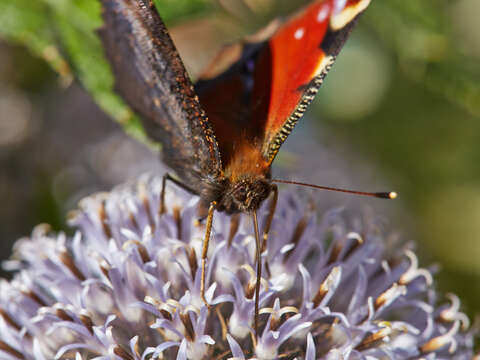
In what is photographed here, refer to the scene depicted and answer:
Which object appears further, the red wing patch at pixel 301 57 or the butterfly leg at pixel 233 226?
the butterfly leg at pixel 233 226

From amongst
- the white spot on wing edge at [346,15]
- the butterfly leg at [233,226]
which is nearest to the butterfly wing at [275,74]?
the white spot on wing edge at [346,15]

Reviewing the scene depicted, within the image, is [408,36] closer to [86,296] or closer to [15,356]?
[86,296]

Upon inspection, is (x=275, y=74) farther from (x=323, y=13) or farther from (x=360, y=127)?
(x=360, y=127)

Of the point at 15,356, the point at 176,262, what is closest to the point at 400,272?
the point at 176,262

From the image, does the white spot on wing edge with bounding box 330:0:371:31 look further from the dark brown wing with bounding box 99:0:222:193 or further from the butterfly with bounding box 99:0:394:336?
the dark brown wing with bounding box 99:0:222:193

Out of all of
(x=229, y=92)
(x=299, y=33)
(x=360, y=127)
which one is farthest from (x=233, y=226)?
(x=360, y=127)

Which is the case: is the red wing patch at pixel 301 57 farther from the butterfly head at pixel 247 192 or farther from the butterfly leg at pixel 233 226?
the butterfly leg at pixel 233 226

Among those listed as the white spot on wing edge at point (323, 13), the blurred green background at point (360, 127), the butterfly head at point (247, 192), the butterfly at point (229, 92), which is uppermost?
the white spot on wing edge at point (323, 13)
